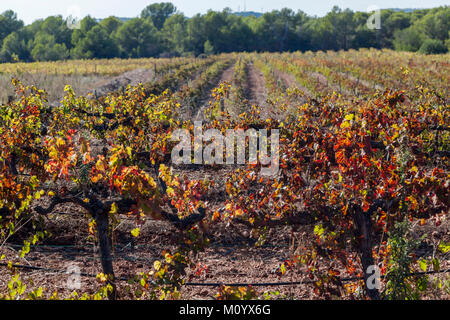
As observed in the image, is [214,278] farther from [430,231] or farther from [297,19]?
[297,19]

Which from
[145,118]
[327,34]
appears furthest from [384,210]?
[327,34]

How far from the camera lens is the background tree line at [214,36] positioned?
4922cm

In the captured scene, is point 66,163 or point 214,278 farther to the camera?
point 214,278

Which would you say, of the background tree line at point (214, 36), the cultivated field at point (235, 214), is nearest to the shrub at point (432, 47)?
the background tree line at point (214, 36)

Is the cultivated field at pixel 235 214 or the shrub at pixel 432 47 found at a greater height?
the shrub at pixel 432 47

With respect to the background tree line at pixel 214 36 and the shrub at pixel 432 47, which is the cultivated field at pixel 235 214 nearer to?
the shrub at pixel 432 47

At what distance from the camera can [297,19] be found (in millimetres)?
66125

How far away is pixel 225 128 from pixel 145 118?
105 cm

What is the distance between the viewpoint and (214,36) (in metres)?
59.7

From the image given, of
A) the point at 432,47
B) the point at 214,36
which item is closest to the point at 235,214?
the point at 432,47

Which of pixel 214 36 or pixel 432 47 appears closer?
pixel 432 47

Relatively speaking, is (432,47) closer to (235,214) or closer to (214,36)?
(214,36)

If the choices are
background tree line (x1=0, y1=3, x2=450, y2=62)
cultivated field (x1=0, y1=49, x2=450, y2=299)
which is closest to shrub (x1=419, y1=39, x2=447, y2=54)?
background tree line (x1=0, y1=3, x2=450, y2=62)

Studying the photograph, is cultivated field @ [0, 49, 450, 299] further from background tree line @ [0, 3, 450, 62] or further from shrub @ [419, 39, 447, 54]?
background tree line @ [0, 3, 450, 62]
